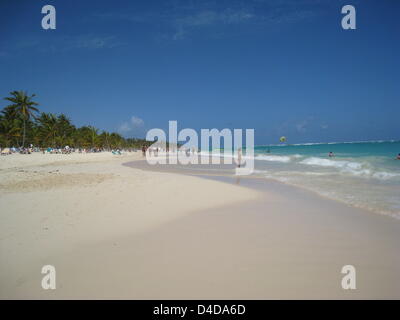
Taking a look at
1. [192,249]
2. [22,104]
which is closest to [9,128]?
[22,104]

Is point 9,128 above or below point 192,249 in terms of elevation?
above

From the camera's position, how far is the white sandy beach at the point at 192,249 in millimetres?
2951

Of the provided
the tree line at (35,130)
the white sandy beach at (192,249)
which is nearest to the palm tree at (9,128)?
the tree line at (35,130)

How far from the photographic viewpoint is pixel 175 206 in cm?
687

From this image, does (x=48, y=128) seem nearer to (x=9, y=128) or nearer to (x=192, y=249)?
(x=9, y=128)

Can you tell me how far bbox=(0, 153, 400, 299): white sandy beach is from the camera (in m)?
2.95

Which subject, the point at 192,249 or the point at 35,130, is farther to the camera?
the point at 35,130

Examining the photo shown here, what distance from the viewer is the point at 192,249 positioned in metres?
3.99

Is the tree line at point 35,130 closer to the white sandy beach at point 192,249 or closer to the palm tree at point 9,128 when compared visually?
the palm tree at point 9,128

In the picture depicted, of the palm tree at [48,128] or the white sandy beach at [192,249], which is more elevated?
the palm tree at [48,128]

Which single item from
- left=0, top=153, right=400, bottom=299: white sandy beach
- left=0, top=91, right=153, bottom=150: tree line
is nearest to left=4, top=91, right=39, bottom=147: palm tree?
left=0, top=91, right=153, bottom=150: tree line

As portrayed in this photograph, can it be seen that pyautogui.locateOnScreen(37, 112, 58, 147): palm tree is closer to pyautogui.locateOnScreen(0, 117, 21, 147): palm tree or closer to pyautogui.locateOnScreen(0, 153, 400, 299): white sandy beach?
pyautogui.locateOnScreen(0, 117, 21, 147): palm tree
